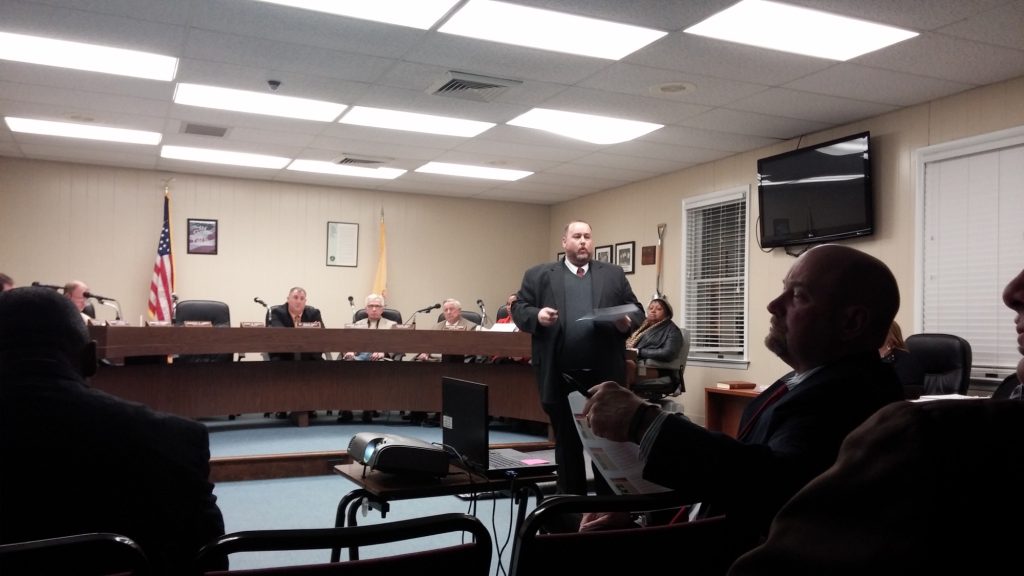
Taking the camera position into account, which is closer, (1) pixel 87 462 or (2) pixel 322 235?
(1) pixel 87 462

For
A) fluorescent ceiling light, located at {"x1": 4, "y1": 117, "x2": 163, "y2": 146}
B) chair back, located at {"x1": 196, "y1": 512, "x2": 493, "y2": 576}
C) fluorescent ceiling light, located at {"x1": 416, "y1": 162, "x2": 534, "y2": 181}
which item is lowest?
Result: chair back, located at {"x1": 196, "y1": 512, "x2": 493, "y2": 576}

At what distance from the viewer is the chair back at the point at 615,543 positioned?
46.4 inches

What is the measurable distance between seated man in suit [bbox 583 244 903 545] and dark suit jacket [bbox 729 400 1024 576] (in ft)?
2.51

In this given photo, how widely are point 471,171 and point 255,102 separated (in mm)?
2950

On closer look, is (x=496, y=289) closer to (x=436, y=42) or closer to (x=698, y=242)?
(x=698, y=242)

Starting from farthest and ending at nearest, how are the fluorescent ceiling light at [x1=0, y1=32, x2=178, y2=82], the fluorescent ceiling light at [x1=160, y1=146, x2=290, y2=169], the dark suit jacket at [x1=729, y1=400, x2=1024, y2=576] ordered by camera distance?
the fluorescent ceiling light at [x1=160, y1=146, x2=290, y2=169] < the fluorescent ceiling light at [x1=0, y1=32, x2=178, y2=82] < the dark suit jacket at [x1=729, y1=400, x2=1024, y2=576]

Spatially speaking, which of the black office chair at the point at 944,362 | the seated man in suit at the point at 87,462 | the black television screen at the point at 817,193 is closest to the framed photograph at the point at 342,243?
the black television screen at the point at 817,193

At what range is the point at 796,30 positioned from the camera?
417 centimetres

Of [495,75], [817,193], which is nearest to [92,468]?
[495,75]

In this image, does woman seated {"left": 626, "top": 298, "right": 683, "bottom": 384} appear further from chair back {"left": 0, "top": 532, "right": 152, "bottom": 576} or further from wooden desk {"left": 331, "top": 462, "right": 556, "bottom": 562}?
chair back {"left": 0, "top": 532, "right": 152, "bottom": 576}

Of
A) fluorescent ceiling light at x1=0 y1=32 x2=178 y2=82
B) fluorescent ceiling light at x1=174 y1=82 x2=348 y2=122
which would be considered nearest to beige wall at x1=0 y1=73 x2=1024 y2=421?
fluorescent ceiling light at x1=174 y1=82 x2=348 y2=122

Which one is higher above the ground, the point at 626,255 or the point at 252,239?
the point at 252,239

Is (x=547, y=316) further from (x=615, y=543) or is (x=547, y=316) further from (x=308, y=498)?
(x=615, y=543)

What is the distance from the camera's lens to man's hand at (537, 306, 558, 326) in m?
3.76
